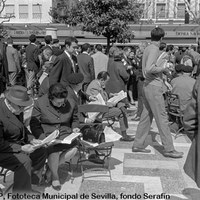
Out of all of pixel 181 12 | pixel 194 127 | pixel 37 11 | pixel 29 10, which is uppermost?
pixel 29 10

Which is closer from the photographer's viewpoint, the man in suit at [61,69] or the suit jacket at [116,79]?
the man in suit at [61,69]

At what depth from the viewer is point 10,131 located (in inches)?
154

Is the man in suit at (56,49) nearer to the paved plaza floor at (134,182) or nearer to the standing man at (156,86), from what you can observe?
the standing man at (156,86)

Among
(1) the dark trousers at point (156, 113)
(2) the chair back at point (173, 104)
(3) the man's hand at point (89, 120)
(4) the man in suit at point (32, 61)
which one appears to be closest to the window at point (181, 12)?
(4) the man in suit at point (32, 61)

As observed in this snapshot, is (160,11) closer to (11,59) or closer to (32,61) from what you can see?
(32,61)

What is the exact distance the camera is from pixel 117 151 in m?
6.07

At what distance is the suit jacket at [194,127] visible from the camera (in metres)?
3.19

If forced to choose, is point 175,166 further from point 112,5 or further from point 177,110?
point 112,5

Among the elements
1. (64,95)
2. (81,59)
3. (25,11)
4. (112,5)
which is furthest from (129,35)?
(25,11)

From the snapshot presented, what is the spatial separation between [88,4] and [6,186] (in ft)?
39.3

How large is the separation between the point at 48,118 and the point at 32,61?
640 centimetres

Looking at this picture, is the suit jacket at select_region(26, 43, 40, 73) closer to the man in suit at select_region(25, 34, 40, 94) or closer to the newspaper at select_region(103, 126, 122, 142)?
the man in suit at select_region(25, 34, 40, 94)

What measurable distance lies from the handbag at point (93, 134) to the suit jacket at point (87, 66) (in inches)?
129

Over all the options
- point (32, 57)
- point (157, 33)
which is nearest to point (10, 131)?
point (157, 33)
